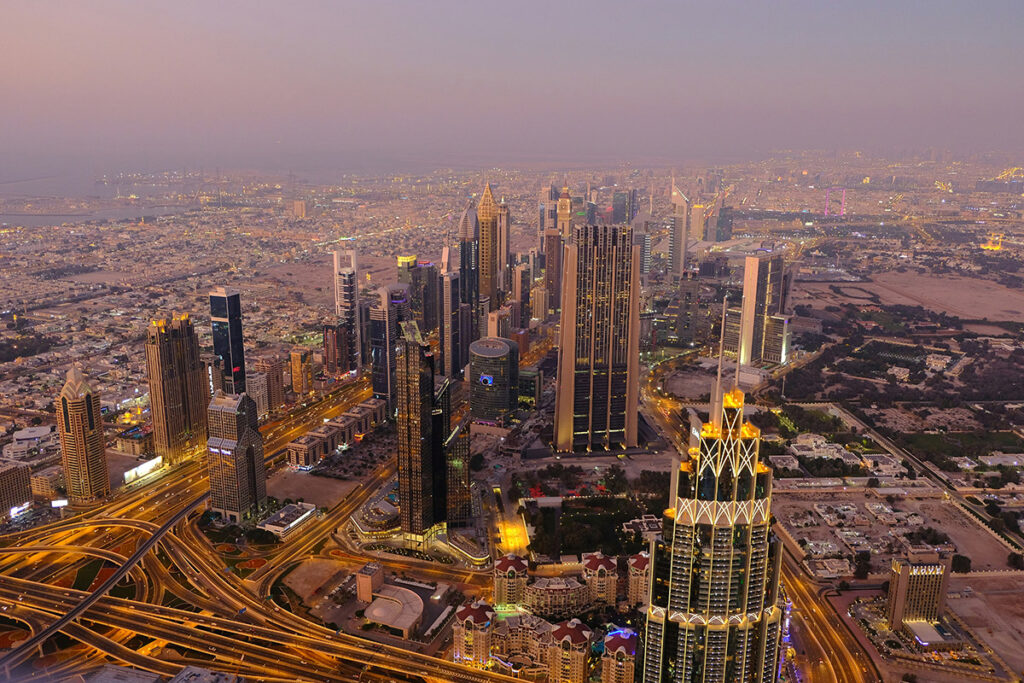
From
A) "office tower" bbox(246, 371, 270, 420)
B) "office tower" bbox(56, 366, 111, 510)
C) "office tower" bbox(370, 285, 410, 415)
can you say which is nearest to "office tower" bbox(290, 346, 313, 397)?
"office tower" bbox(246, 371, 270, 420)

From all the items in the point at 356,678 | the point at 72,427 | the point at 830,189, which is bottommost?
the point at 356,678

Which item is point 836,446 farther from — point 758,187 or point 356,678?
point 758,187

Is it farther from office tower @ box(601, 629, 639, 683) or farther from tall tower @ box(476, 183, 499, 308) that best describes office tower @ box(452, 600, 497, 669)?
tall tower @ box(476, 183, 499, 308)

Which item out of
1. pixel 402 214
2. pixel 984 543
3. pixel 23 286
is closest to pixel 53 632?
pixel 984 543

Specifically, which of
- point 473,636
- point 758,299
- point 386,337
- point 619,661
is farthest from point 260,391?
point 758,299

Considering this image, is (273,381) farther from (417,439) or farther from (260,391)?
(417,439)

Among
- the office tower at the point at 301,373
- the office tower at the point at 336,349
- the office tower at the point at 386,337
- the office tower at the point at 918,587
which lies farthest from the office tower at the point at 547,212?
the office tower at the point at 918,587

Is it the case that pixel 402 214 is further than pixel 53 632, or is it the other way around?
pixel 402 214
